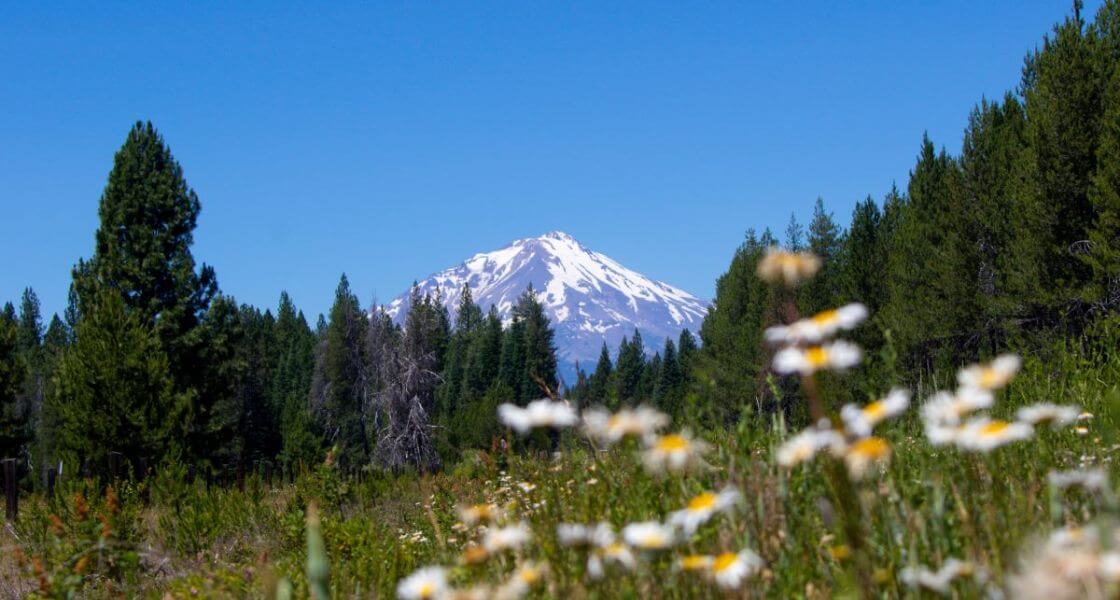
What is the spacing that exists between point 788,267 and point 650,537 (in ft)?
1.95

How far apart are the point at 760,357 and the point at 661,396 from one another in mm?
45220

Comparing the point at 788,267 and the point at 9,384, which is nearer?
the point at 788,267

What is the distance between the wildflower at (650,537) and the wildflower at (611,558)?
29 millimetres

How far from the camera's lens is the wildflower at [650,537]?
1.66 meters

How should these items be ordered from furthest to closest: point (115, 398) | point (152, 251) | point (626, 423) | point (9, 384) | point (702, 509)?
point (152, 251)
point (9, 384)
point (115, 398)
point (626, 423)
point (702, 509)

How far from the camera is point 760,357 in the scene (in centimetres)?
3797

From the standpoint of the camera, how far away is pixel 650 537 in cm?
170

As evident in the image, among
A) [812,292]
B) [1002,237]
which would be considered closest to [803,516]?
[1002,237]

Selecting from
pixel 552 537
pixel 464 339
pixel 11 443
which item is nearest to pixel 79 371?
pixel 11 443

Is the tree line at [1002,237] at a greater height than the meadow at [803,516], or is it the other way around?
the tree line at [1002,237]

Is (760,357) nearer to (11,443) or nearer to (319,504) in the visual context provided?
(11,443)

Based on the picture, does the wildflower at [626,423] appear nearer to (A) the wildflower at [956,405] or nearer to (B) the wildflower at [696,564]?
(B) the wildflower at [696,564]

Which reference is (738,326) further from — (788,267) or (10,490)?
(788,267)

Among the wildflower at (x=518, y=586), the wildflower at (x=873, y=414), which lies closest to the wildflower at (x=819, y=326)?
the wildflower at (x=873, y=414)
